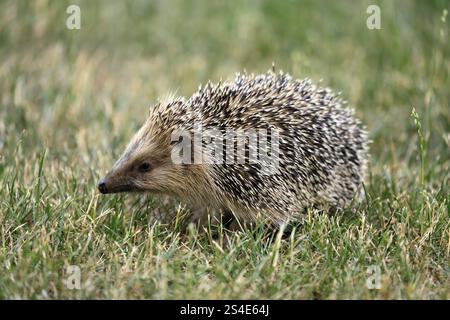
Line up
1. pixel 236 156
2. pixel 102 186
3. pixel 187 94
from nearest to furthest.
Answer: pixel 102 186 → pixel 236 156 → pixel 187 94

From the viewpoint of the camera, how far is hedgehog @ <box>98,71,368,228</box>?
232 inches

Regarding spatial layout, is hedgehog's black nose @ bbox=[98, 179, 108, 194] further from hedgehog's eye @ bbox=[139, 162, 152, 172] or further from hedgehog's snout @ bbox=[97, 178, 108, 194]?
hedgehog's eye @ bbox=[139, 162, 152, 172]

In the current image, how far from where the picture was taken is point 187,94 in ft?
30.5

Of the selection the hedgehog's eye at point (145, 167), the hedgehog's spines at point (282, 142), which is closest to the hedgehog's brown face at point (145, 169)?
the hedgehog's eye at point (145, 167)

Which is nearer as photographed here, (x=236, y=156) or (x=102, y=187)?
(x=102, y=187)

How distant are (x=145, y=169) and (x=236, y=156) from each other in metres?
0.74

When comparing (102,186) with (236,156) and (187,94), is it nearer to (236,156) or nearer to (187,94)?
(236,156)

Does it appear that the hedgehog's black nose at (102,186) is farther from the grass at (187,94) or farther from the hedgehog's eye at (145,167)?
the hedgehog's eye at (145,167)

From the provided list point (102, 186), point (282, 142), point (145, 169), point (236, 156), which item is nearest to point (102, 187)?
point (102, 186)

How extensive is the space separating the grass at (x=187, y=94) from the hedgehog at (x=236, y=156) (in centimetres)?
27

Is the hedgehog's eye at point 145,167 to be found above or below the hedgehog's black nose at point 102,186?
above

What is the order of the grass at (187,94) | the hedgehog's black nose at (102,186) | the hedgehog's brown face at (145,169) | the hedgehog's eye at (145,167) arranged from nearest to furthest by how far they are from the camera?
the grass at (187,94)
the hedgehog's black nose at (102,186)
the hedgehog's brown face at (145,169)
the hedgehog's eye at (145,167)

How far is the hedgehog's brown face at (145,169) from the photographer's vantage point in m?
5.81

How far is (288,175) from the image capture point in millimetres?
5980
